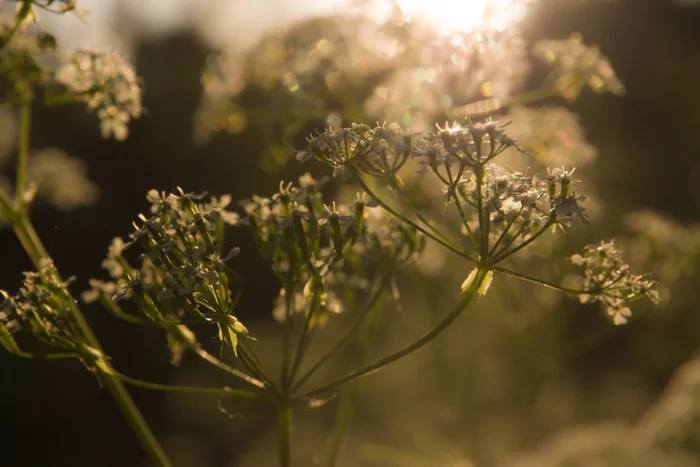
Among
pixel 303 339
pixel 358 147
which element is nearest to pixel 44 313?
A: pixel 303 339

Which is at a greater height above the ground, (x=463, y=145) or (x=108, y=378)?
(x=463, y=145)

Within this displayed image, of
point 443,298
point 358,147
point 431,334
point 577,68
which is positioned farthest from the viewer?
point 443,298

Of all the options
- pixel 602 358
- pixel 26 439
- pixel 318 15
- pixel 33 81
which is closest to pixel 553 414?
pixel 602 358

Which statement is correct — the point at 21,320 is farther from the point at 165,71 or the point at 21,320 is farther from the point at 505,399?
the point at 165,71

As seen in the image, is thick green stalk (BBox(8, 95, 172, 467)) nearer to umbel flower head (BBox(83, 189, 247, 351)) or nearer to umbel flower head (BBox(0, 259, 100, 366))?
umbel flower head (BBox(0, 259, 100, 366))

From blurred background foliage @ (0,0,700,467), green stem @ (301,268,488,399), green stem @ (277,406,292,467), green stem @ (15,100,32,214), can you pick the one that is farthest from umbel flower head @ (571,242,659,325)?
green stem @ (15,100,32,214)

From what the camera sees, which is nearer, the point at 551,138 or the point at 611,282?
the point at 611,282

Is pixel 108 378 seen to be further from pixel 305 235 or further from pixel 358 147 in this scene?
pixel 358 147
